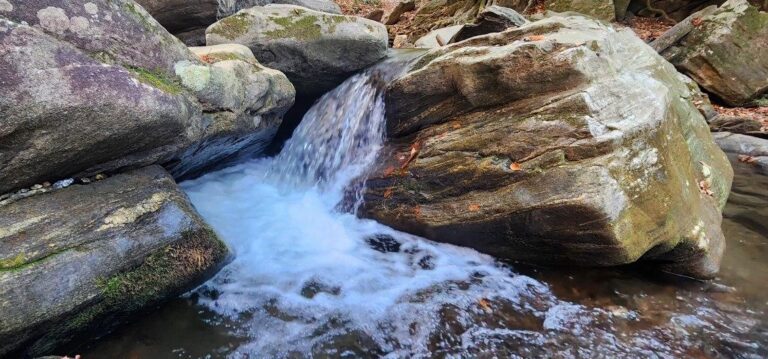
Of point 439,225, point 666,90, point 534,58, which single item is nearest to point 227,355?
point 439,225

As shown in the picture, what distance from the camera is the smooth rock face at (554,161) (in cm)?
447

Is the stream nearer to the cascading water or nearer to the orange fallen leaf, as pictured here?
the cascading water

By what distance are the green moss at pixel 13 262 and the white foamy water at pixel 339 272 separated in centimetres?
153

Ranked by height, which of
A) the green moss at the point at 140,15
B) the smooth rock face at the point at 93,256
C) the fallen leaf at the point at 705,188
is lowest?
the smooth rock face at the point at 93,256

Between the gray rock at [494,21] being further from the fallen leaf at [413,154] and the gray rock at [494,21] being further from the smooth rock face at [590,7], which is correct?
the smooth rock face at [590,7]

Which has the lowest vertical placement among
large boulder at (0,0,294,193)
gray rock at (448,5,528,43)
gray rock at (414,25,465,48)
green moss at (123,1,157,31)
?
large boulder at (0,0,294,193)

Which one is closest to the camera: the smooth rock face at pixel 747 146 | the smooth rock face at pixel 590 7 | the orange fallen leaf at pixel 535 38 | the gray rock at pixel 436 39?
the orange fallen leaf at pixel 535 38

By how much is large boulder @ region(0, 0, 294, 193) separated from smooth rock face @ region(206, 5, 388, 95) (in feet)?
8.20

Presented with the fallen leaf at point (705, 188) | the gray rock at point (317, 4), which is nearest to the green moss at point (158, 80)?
the fallen leaf at point (705, 188)

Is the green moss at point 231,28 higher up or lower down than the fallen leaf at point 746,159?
higher up

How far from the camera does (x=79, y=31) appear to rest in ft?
12.1

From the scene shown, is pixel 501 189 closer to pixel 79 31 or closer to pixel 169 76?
pixel 169 76

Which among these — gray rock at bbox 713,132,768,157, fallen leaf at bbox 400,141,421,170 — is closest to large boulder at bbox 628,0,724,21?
gray rock at bbox 713,132,768,157

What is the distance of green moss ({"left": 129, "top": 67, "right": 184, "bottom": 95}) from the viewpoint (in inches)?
159
